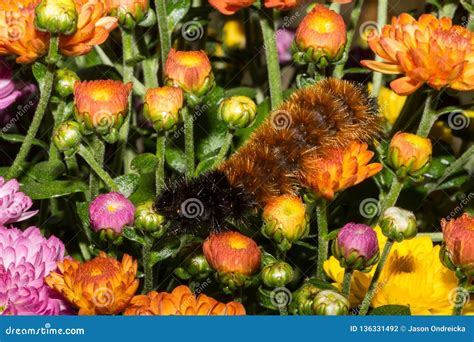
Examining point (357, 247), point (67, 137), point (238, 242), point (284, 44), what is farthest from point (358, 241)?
point (284, 44)

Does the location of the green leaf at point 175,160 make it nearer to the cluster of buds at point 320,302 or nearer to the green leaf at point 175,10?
the green leaf at point 175,10

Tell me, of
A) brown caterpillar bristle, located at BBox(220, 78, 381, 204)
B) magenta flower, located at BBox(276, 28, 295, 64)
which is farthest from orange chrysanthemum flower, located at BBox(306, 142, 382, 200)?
magenta flower, located at BBox(276, 28, 295, 64)

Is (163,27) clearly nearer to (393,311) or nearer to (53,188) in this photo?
(53,188)

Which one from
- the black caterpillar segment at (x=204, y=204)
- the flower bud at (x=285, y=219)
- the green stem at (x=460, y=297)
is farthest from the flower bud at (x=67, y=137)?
the green stem at (x=460, y=297)

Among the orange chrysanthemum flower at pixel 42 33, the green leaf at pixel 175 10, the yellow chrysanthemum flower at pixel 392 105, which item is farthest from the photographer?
the yellow chrysanthemum flower at pixel 392 105

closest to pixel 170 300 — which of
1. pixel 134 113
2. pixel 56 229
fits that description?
pixel 56 229

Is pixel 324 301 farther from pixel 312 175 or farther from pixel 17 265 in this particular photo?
pixel 17 265

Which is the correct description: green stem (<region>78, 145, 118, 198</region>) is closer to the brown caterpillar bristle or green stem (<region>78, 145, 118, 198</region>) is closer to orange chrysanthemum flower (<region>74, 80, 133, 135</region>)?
orange chrysanthemum flower (<region>74, 80, 133, 135</region>)
